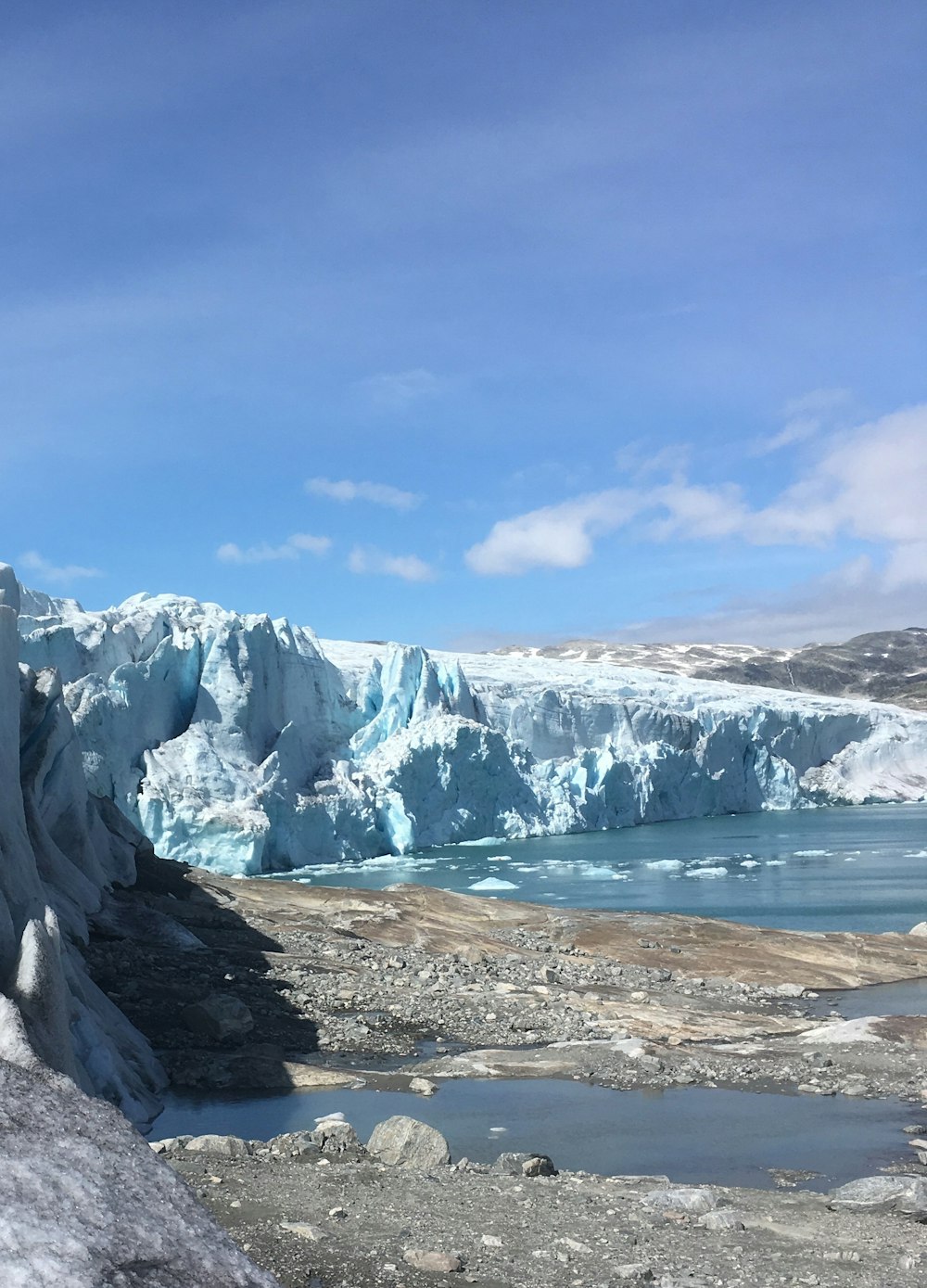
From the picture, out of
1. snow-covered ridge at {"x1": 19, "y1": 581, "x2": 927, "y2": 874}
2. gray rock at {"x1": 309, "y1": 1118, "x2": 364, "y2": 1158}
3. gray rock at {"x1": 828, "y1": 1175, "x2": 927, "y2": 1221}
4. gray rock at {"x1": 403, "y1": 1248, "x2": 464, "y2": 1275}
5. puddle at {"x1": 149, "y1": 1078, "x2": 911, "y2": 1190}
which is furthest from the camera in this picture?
snow-covered ridge at {"x1": 19, "y1": 581, "x2": 927, "y2": 874}

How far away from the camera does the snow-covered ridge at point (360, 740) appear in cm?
3312

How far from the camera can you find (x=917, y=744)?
59.4 metres

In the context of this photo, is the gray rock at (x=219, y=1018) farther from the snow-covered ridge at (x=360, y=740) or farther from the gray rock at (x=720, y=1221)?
the snow-covered ridge at (x=360, y=740)

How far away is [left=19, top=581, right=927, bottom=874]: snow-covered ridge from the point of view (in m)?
33.1

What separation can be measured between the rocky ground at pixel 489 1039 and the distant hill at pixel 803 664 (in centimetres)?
10896

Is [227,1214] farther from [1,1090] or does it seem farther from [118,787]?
[118,787]

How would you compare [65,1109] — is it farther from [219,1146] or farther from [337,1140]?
[337,1140]

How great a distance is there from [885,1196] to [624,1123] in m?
2.74

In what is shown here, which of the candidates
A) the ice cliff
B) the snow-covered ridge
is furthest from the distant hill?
the ice cliff

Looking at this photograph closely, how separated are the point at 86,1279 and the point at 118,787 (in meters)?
31.7

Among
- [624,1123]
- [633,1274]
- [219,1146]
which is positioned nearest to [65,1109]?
[633,1274]

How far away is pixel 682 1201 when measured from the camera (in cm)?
699

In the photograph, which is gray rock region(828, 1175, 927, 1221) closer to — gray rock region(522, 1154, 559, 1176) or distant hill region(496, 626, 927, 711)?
gray rock region(522, 1154, 559, 1176)

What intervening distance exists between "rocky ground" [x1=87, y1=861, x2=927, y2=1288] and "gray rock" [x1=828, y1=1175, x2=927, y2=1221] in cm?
9
